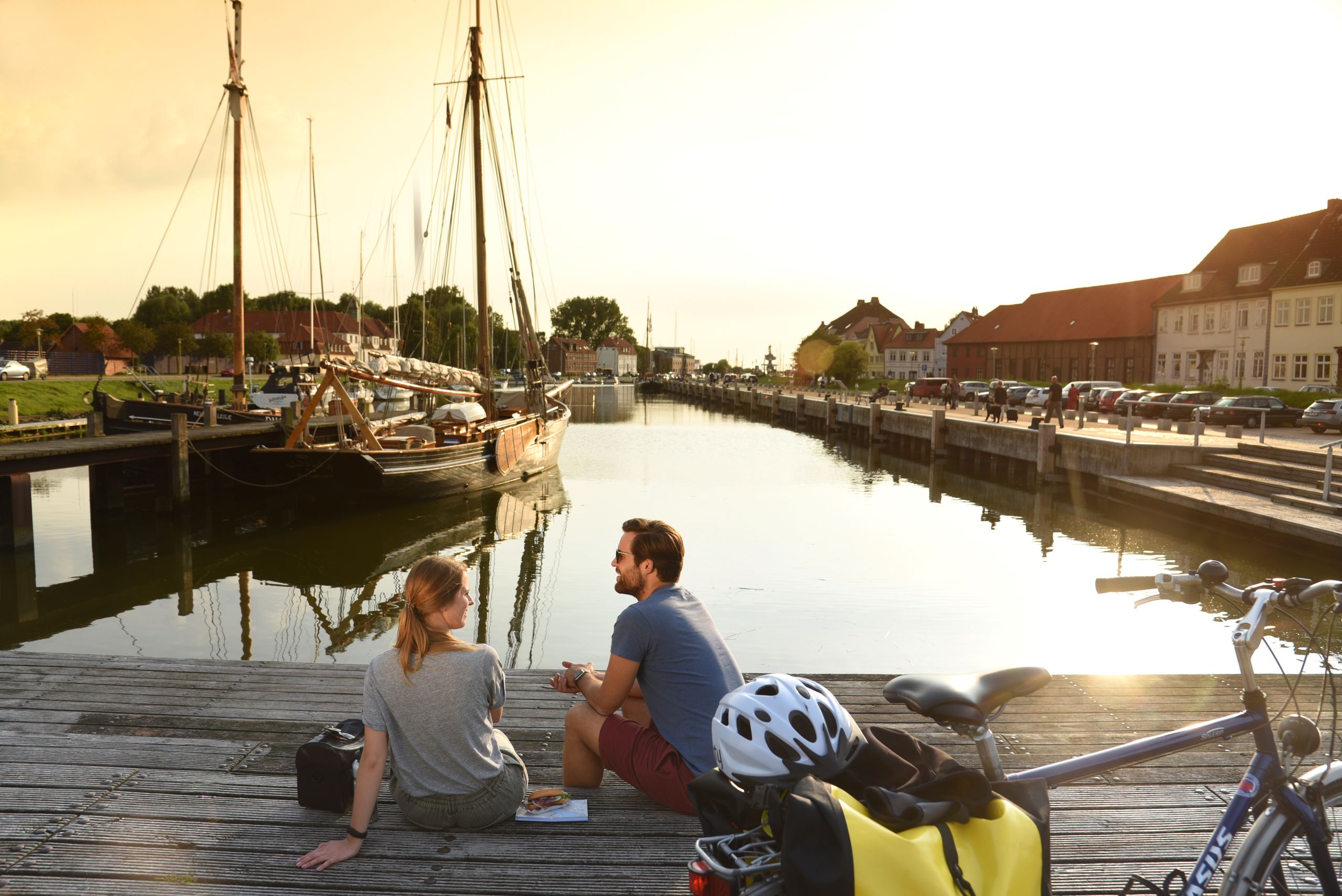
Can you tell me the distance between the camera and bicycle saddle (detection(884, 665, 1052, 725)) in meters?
2.81

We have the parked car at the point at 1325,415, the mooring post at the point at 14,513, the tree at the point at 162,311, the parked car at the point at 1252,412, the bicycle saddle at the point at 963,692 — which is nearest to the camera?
the bicycle saddle at the point at 963,692

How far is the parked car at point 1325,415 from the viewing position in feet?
104

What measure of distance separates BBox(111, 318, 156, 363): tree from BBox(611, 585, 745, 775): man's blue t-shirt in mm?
90279

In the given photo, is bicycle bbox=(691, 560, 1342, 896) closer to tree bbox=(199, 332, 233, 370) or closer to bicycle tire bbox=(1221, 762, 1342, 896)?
bicycle tire bbox=(1221, 762, 1342, 896)

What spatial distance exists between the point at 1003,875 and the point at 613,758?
7.00ft

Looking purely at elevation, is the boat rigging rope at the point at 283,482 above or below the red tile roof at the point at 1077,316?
below

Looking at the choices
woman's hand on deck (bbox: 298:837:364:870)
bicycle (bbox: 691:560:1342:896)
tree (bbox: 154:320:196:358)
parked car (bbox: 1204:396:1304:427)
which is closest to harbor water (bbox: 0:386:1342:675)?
bicycle (bbox: 691:560:1342:896)

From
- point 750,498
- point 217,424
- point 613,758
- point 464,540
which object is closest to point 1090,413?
point 750,498

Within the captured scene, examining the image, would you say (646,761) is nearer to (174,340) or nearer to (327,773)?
(327,773)

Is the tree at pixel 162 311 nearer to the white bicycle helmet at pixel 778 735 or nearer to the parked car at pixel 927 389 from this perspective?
the parked car at pixel 927 389

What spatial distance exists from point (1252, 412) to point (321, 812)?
38096 millimetres

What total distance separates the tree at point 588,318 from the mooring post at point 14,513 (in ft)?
522

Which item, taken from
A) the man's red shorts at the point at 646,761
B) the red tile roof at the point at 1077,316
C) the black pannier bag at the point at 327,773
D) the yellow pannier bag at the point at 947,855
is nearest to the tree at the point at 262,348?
the red tile roof at the point at 1077,316

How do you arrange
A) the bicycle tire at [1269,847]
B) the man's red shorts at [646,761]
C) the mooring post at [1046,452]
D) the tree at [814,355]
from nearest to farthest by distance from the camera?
the bicycle tire at [1269,847]
the man's red shorts at [646,761]
the mooring post at [1046,452]
the tree at [814,355]
